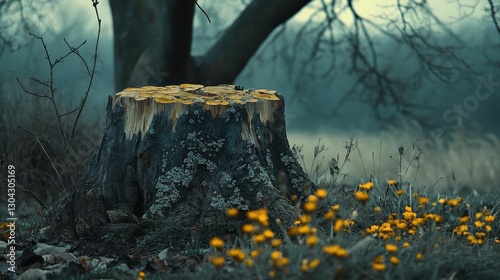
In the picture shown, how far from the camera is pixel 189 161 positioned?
13.5ft

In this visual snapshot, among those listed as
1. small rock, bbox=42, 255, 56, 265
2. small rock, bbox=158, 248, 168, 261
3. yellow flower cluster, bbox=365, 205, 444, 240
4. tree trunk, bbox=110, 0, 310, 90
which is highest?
tree trunk, bbox=110, 0, 310, 90

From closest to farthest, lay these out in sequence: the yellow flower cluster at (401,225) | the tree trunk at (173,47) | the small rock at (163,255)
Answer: the yellow flower cluster at (401,225)
the small rock at (163,255)
the tree trunk at (173,47)

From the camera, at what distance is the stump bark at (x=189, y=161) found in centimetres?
411

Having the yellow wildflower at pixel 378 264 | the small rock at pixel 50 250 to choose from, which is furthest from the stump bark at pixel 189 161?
the yellow wildflower at pixel 378 264

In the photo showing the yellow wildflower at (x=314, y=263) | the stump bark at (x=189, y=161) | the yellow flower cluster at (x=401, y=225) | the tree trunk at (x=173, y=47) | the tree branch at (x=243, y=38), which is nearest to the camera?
the yellow wildflower at (x=314, y=263)

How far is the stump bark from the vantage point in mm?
4105

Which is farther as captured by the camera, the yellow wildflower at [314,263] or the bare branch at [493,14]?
the bare branch at [493,14]

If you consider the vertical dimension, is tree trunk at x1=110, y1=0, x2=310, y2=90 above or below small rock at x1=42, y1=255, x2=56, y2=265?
above

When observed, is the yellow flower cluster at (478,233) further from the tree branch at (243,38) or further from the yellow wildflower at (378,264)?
the tree branch at (243,38)

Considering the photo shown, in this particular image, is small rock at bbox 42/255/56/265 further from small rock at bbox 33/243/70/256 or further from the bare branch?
the bare branch

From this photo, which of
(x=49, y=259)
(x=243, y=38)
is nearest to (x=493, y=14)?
(x=243, y=38)

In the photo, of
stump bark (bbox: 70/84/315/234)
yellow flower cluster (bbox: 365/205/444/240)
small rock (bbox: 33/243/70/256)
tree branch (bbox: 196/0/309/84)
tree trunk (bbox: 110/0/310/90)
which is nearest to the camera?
yellow flower cluster (bbox: 365/205/444/240)

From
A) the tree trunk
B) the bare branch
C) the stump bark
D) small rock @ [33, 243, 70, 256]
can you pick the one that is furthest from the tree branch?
small rock @ [33, 243, 70, 256]

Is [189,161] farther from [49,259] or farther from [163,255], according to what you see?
[49,259]
